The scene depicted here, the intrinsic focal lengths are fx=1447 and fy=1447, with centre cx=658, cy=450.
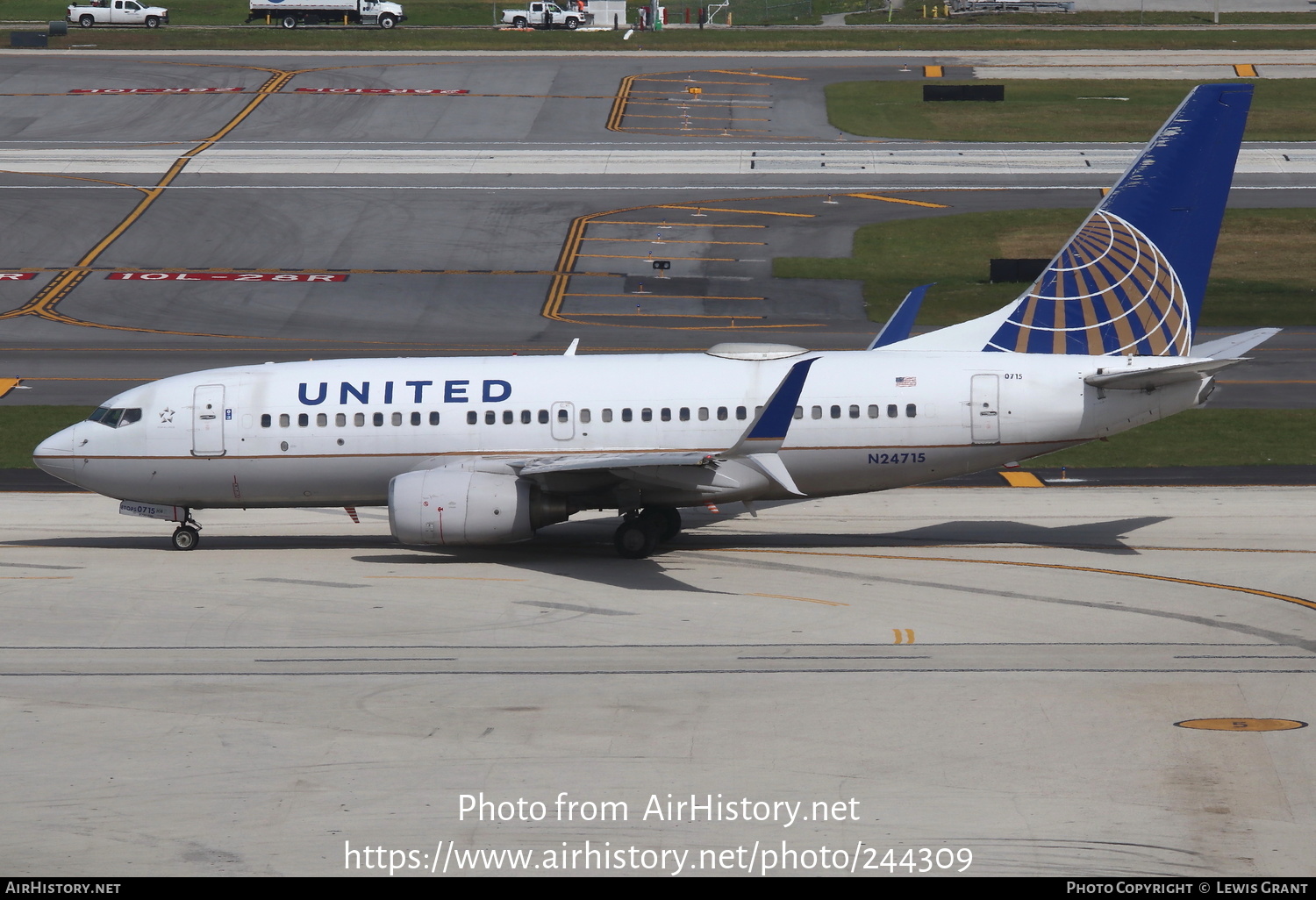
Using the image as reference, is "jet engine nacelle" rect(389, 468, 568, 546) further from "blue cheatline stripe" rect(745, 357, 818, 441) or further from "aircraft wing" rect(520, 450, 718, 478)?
"blue cheatline stripe" rect(745, 357, 818, 441)

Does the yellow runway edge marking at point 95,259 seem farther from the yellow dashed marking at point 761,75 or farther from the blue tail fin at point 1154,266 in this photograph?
the blue tail fin at point 1154,266

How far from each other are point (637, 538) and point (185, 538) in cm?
1094

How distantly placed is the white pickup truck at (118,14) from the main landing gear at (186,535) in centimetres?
8888

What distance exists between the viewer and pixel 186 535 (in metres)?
34.3

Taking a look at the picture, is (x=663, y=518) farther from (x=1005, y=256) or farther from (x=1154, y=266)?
(x=1005, y=256)

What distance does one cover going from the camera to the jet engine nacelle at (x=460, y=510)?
1203 inches

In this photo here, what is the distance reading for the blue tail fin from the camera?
32.7m

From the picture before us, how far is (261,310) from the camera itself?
188 feet

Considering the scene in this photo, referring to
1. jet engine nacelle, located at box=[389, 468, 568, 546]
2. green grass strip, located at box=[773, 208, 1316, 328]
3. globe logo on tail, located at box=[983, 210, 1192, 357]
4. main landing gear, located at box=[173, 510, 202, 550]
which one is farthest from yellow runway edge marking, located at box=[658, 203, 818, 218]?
jet engine nacelle, located at box=[389, 468, 568, 546]

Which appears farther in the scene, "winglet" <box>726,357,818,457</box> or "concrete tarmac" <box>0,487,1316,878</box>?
"winglet" <box>726,357,818,457</box>

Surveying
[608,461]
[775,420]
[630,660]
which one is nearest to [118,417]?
[608,461]

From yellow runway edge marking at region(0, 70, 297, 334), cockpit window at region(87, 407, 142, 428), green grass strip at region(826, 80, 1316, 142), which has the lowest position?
yellow runway edge marking at region(0, 70, 297, 334)

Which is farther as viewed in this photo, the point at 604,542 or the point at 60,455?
the point at 604,542

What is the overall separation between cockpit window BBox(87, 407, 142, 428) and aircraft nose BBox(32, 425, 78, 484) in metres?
0.83
